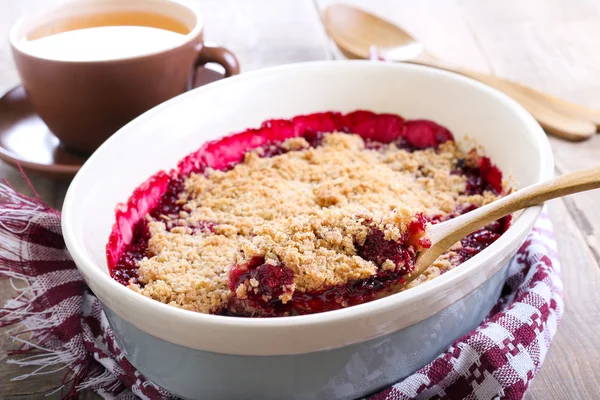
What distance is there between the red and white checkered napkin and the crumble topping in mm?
113

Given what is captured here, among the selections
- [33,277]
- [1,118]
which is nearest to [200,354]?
[33,277]

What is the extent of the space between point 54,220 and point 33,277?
3.8 inches

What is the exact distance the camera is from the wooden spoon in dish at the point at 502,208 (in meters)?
0.90

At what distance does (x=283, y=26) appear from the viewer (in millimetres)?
2047

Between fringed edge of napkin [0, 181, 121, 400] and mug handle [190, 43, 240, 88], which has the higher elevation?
mug handle [190, 43, 240, 88]

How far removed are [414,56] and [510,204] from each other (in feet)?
2.95

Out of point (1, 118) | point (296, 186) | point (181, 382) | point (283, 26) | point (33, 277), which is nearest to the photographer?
point (181, 382)

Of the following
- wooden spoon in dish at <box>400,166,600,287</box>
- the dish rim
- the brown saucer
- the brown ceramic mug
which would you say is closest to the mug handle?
the brown ceramic mug

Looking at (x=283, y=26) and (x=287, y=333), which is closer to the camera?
(x=287, y=333)

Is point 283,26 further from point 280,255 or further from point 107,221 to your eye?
point 280,255

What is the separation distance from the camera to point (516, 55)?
1.90m

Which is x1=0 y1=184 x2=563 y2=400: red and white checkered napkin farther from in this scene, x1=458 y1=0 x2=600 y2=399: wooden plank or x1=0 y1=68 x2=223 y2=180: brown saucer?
x1=0 y1=68 x2=223 y2=180: brown saucer

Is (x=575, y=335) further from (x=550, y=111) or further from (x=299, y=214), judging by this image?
(x=550, y=111)

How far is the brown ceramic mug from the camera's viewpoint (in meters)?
1.24
